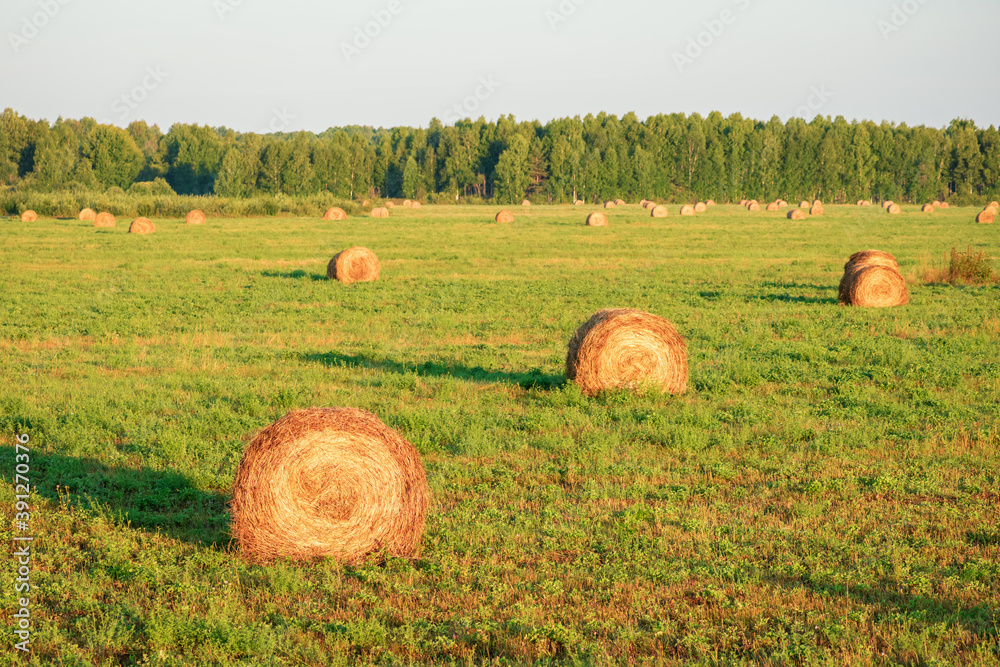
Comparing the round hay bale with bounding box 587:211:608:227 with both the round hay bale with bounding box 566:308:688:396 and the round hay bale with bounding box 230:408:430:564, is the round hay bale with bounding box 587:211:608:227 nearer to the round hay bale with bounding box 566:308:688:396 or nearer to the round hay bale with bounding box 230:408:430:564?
the round hay bale with bounding box 566:308:688:396

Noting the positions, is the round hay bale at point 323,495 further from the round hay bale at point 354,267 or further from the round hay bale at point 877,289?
the round hay bale at point 354,267

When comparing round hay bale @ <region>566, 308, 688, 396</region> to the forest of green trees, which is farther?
the forest of green trees

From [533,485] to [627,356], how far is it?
427 cm

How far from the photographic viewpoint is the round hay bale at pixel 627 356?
1299 centimetres

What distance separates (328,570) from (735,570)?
11.1 feet

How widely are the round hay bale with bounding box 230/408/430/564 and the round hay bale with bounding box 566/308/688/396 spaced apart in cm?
583

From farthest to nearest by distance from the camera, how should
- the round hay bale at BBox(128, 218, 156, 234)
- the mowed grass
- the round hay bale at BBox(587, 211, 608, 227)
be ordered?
1. the round hay bale at BBox(587, 211, 608, 227)
2. the round hay bale at BBox(128, 218, 156, 234)
3. the mowed grass

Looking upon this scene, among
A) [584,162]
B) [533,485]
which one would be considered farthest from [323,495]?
[584,162]

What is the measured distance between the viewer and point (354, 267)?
27891 millimetres

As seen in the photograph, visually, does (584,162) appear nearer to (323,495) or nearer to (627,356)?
(627,356)

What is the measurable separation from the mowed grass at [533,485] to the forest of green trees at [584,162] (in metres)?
103

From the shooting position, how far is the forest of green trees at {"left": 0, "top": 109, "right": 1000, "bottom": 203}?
388 ft

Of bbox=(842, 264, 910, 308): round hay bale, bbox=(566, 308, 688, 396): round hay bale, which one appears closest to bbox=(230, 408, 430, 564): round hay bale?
bbox=(566, 308, 688, 396): round hay bale

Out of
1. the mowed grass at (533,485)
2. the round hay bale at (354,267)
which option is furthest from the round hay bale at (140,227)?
the mowed grass at (533,485)
